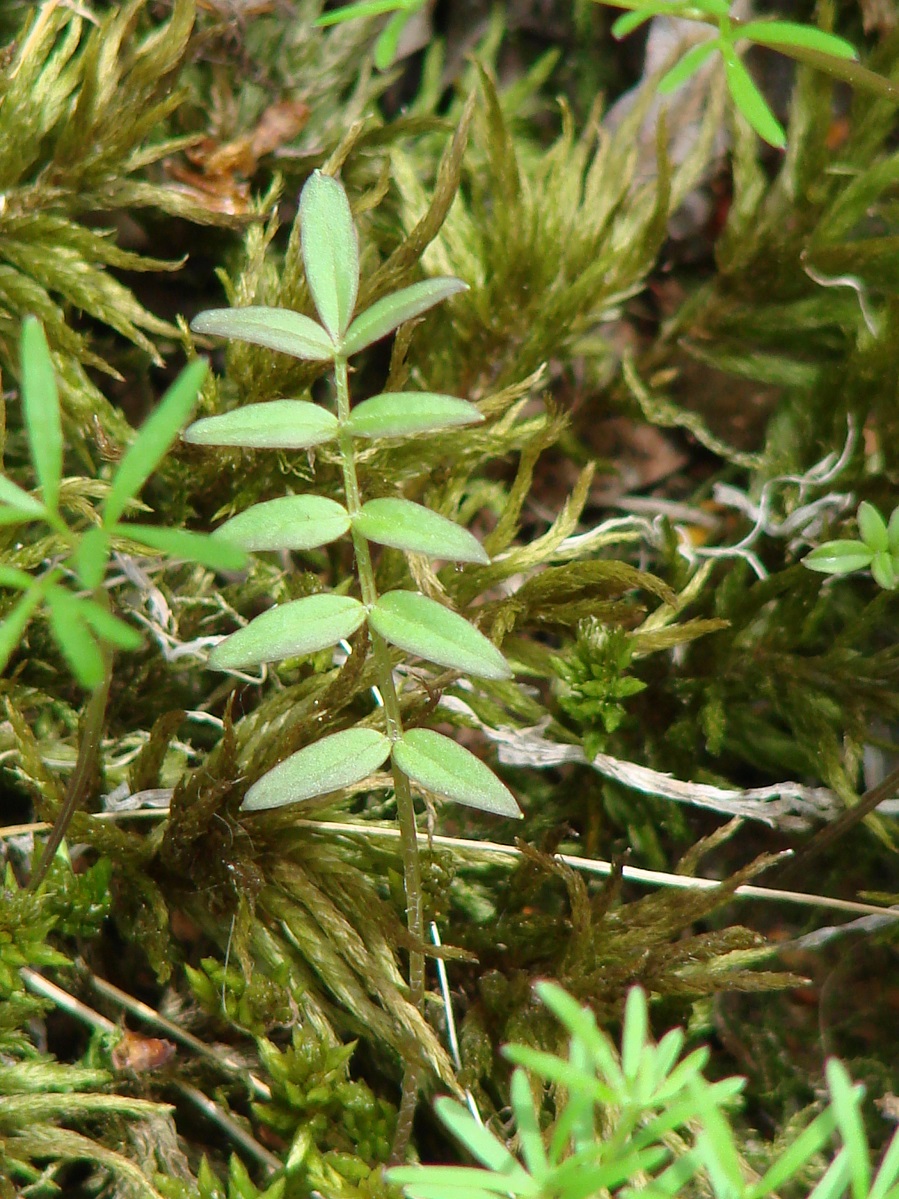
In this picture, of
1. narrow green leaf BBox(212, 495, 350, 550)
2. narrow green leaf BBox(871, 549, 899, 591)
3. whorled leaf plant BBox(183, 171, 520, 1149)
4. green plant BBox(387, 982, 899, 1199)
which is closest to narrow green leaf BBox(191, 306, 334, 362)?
whorled leaf plant BBox(183, 171, 520, 1149)

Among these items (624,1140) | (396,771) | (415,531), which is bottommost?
(624,1140)

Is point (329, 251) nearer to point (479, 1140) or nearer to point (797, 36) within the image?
point (797, 36)

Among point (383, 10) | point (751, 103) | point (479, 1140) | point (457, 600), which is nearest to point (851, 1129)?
point (479, 1140)

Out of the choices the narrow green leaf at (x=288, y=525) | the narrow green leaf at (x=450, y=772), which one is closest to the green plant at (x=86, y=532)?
the narrow green leaf at (x=288, y=525)

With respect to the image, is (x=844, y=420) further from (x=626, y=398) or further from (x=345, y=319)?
(x=345, y=319)

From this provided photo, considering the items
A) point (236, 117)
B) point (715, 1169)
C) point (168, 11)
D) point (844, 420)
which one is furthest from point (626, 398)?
point (715, 1169)

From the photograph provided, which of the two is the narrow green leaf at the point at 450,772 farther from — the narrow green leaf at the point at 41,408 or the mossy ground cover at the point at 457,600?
the narrow green leaf at the point at 41,408
